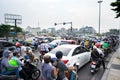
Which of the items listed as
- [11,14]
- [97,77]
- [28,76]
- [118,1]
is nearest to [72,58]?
[97,77]

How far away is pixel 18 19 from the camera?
3931 centimetres

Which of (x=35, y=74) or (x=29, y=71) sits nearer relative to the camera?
(x=29, y=71)

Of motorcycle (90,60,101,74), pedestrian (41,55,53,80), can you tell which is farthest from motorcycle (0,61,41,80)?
motorcycle (90,60,101,74)

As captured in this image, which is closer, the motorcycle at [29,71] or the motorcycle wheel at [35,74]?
the motorcycle at [29,71]

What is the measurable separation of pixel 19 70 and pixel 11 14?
33956 mm

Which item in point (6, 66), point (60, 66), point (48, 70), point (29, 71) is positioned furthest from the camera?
point (29, 71)

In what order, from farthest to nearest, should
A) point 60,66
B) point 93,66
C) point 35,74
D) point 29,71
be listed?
point 93,66, point 35,74, point 29,71, point 60,66

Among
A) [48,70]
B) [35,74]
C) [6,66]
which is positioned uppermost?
[48,70]

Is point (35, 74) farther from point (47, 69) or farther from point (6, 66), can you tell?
point (47, 69)

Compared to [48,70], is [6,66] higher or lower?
lower

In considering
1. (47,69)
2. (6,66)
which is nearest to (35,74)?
(6,66)

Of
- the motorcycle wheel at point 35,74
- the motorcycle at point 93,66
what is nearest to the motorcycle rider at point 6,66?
the motorcycle wheel at point 35,74

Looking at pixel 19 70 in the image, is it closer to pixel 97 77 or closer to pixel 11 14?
pixel 97 77

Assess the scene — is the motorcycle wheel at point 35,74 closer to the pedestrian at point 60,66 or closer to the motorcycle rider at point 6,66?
the motorcycle rider at point 6,66
